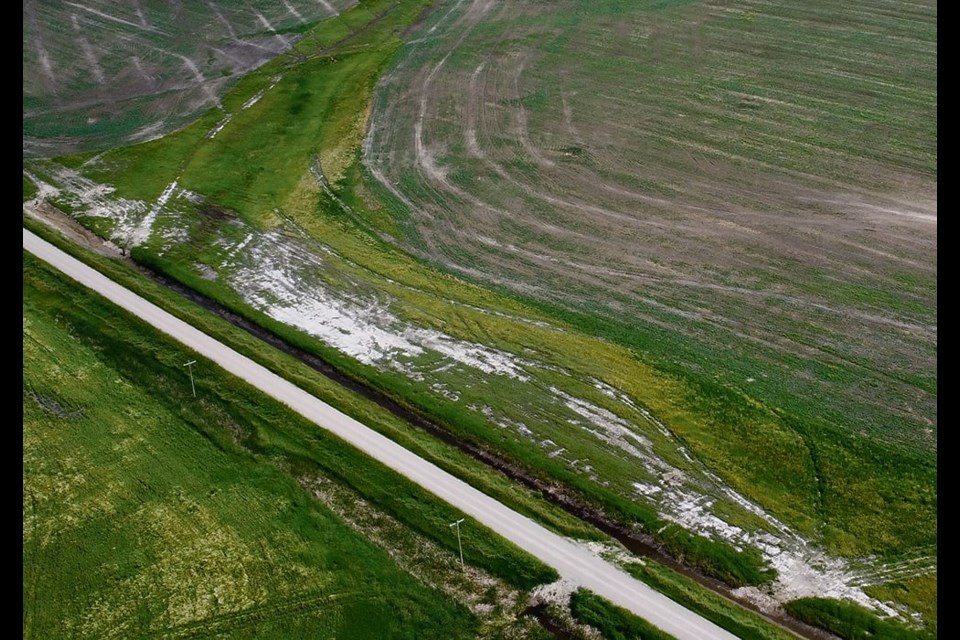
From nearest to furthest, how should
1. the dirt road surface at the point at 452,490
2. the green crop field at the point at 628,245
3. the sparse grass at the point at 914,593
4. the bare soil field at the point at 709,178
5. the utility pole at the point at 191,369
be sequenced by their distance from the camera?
the sparse grass at the point at 914,593
the dirt road surface at the point at 452,490
the green crop field at the point at 628,245
the utility pole at the point at 191,369
the bare soil field at the point at 709,178

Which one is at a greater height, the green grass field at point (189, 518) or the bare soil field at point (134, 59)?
the bare soil field at point (134, 59)

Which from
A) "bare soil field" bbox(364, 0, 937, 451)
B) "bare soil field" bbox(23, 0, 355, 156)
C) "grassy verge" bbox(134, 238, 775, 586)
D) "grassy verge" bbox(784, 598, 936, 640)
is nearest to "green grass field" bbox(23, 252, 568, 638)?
"grassy verge" bbox(134, 238, 775, 586)

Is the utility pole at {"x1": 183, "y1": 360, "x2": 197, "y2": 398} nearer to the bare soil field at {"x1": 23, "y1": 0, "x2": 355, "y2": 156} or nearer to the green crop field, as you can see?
the green crop field

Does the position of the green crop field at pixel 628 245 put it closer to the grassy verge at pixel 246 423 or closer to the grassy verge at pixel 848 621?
the grassy verge at pixel 848 621

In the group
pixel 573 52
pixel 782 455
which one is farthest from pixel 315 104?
pixel 782 455

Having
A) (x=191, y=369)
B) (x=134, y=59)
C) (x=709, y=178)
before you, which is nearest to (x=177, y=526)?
(x=191, y=369)

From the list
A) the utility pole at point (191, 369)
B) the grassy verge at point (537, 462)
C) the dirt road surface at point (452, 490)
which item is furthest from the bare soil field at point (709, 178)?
the utility pole at point (191, 369)
